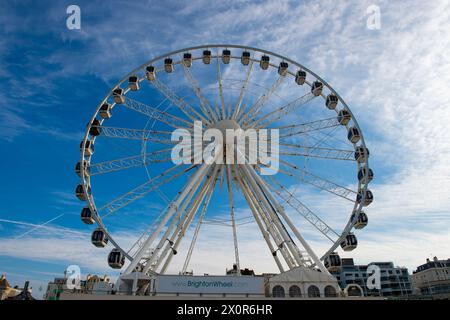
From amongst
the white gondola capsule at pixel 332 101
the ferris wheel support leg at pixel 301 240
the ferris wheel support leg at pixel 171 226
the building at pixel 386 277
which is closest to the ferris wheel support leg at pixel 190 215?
the ferris wheel support leg at pixel 171 226

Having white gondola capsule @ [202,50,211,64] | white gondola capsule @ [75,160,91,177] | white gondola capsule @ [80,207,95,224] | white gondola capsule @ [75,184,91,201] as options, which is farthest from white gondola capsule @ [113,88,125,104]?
white gondola capsule @ [80,207,95,224]

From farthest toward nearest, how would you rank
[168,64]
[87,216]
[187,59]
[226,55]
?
[226,55], [187,59], [168,64], [87,216]

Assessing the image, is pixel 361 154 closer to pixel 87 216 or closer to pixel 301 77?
pixel 301 77

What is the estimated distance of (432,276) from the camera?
60.1 m

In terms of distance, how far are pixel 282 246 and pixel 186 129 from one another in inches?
444

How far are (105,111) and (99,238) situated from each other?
9.76 m

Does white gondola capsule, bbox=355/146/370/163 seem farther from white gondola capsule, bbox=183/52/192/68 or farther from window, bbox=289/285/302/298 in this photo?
white gondola capsule, bbox=183/52/192/68

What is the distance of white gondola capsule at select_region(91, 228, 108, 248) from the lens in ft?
69.8

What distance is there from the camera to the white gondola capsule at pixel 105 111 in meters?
24.7

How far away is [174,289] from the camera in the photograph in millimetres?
17250

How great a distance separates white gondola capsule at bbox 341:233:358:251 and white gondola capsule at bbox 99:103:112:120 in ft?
66.0

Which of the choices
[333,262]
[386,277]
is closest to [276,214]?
[333,262]

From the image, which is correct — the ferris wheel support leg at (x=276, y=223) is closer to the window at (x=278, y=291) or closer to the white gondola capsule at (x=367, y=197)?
the window at (x=278, y=291)

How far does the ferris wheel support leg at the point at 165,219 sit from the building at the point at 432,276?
53.2 m
